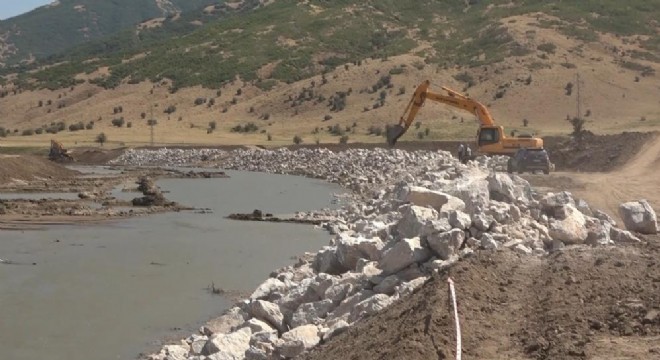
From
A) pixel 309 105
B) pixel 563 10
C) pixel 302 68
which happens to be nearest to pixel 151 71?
pixel 302 68

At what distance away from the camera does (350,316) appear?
31.8 feet

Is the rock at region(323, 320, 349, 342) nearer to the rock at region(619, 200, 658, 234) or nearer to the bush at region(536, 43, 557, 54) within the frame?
the rock at region(619, 200, 658, 234)

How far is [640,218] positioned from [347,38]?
8596cm

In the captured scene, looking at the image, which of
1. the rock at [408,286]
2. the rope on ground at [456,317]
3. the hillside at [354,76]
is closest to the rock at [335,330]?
the rock at [408,286]

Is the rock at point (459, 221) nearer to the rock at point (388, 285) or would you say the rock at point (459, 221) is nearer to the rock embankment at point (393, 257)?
the rock embankment at point (393, 257)

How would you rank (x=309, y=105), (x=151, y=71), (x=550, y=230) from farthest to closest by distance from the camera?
(x=151, y=71), (x=309, y=105), (x=550, y=230)

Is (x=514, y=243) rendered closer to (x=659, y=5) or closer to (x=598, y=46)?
(x=598, y=46)

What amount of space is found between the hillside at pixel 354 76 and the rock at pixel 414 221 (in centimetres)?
4052

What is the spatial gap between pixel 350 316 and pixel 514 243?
8.01ft

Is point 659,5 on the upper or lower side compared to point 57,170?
upper

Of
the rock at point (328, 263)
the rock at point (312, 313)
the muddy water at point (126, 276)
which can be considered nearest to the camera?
the rock at point (312, 313)

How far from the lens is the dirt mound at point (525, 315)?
7.22 m

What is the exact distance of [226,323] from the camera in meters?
11.7

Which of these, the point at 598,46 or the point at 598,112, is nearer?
the point at 598,112
